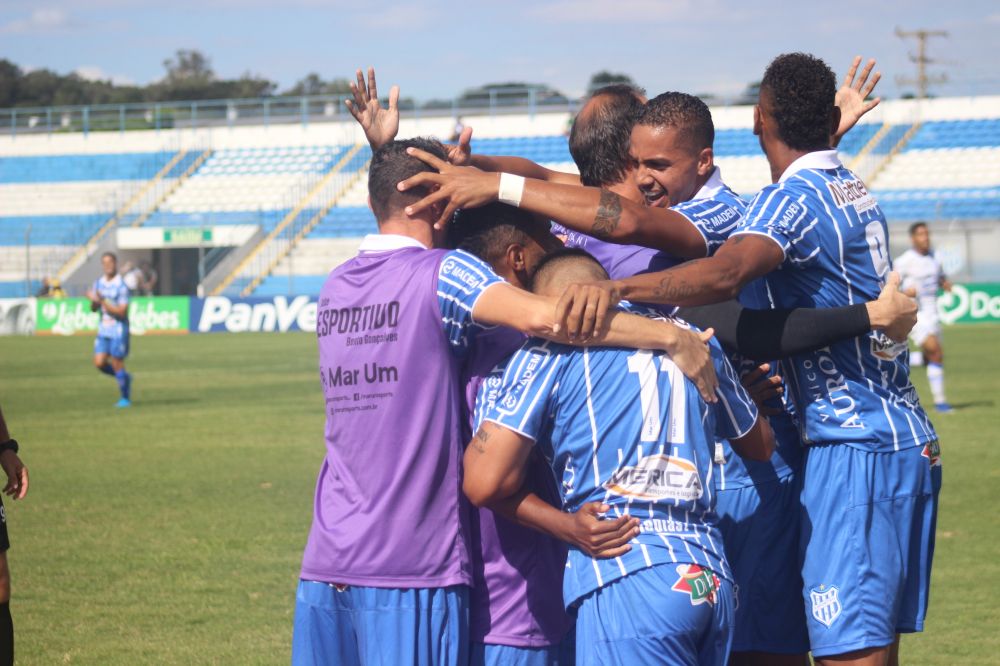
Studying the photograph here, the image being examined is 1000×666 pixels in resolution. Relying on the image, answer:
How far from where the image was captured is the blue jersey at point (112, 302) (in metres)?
20.0

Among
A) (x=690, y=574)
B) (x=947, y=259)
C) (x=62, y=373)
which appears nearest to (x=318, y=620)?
(x=690, y=574)

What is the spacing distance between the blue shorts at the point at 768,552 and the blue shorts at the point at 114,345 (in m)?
17.0

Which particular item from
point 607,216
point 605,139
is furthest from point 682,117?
point 607,216

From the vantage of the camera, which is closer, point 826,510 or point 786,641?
point 826,510

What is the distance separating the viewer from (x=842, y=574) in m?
3.90

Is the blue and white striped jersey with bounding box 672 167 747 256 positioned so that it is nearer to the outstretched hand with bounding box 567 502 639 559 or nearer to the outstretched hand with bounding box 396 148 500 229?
the outstretched hand with bounding box 396 148 500 229

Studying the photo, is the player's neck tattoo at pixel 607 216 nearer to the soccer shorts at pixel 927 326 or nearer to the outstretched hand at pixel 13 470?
the outstretched hand at pixel 13 470

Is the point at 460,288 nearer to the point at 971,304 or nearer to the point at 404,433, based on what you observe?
the point at 404,433

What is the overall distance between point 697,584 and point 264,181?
158 ft

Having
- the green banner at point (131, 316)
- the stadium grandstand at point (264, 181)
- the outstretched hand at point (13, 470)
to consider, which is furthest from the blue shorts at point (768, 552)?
the green banner at point (131, 316)

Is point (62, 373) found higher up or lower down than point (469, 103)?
lower down

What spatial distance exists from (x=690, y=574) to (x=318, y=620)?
3.90 ft

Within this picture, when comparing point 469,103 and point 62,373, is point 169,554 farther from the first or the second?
point 469,103

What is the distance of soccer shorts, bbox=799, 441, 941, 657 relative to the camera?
3875mm
